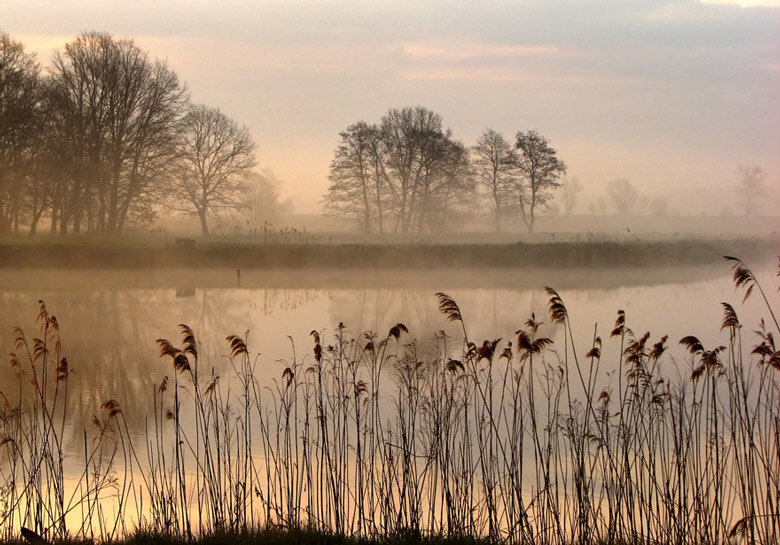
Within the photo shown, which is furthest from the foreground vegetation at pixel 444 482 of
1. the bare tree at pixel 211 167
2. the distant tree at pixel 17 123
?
the bare tree at pixel 211 167

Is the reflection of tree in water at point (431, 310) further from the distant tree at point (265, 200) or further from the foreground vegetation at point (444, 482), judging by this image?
the distant tree at point (265, 200)

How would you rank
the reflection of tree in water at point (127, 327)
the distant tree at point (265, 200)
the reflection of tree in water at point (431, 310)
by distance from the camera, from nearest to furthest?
the reflection of tree in water at point (127, 327)
the reflection of tree in water at point (431, 310)
the distant tree at point (265, 200)

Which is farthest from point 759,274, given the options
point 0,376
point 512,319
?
point 0,376

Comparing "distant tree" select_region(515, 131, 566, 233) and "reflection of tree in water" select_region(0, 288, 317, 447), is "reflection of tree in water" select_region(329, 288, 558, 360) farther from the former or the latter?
"distant tree" select_region(515, 131, 566, 233)

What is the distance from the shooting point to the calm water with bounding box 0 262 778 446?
1469 cm

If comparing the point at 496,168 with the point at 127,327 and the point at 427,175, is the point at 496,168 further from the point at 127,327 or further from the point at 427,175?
the point at 127,327

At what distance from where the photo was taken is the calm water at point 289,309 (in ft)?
48.2

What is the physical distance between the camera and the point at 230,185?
43.6m

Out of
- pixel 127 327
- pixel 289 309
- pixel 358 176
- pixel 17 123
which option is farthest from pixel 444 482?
pixel 358 176

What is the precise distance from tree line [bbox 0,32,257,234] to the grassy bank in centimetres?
228

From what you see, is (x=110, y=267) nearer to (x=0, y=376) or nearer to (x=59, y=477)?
(x=0, y=376)

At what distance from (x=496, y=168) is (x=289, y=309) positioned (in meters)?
29.3

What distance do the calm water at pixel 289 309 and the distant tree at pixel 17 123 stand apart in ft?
14.8

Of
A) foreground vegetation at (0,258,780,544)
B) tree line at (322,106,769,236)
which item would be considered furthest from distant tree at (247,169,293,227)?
foreground vegetation at (0,258,780,544)
